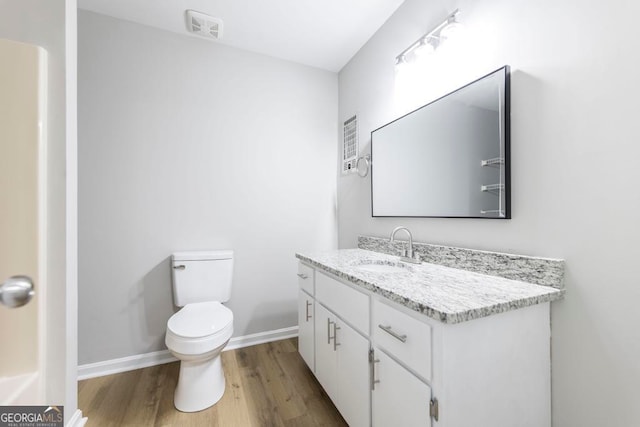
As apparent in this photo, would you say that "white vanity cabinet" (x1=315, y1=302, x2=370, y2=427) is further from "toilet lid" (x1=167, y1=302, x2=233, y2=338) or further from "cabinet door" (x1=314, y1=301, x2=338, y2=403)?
"toilet lid" (x1=167, y1=302, x2=233, y2=338)

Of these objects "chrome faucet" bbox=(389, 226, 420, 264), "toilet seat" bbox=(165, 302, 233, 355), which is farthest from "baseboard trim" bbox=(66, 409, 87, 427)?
"chrome faucet" bbox=(389, 226, 420, 264)

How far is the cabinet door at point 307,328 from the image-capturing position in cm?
159

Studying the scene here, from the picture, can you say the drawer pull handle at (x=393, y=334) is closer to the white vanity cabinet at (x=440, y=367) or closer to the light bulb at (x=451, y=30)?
the white vanity cabinet at (x=440, y=367)

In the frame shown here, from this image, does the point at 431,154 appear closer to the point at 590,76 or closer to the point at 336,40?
the point at 590,76

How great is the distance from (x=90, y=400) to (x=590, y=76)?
2856 millimetres

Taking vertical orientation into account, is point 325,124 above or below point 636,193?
above

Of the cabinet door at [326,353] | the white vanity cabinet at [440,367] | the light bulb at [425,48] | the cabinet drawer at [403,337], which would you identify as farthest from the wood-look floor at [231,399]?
the light bulb at [425,48]

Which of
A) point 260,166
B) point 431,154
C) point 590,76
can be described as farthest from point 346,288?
point 260,166

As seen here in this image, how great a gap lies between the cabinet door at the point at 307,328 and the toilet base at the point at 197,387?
0.56 m

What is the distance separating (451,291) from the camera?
915 millimetres

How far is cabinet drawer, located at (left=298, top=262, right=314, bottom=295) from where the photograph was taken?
1.62 meters

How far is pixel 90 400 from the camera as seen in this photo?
4.89 ft

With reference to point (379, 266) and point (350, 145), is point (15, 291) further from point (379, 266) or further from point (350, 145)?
point (350, 145)

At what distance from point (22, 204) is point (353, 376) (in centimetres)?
153
